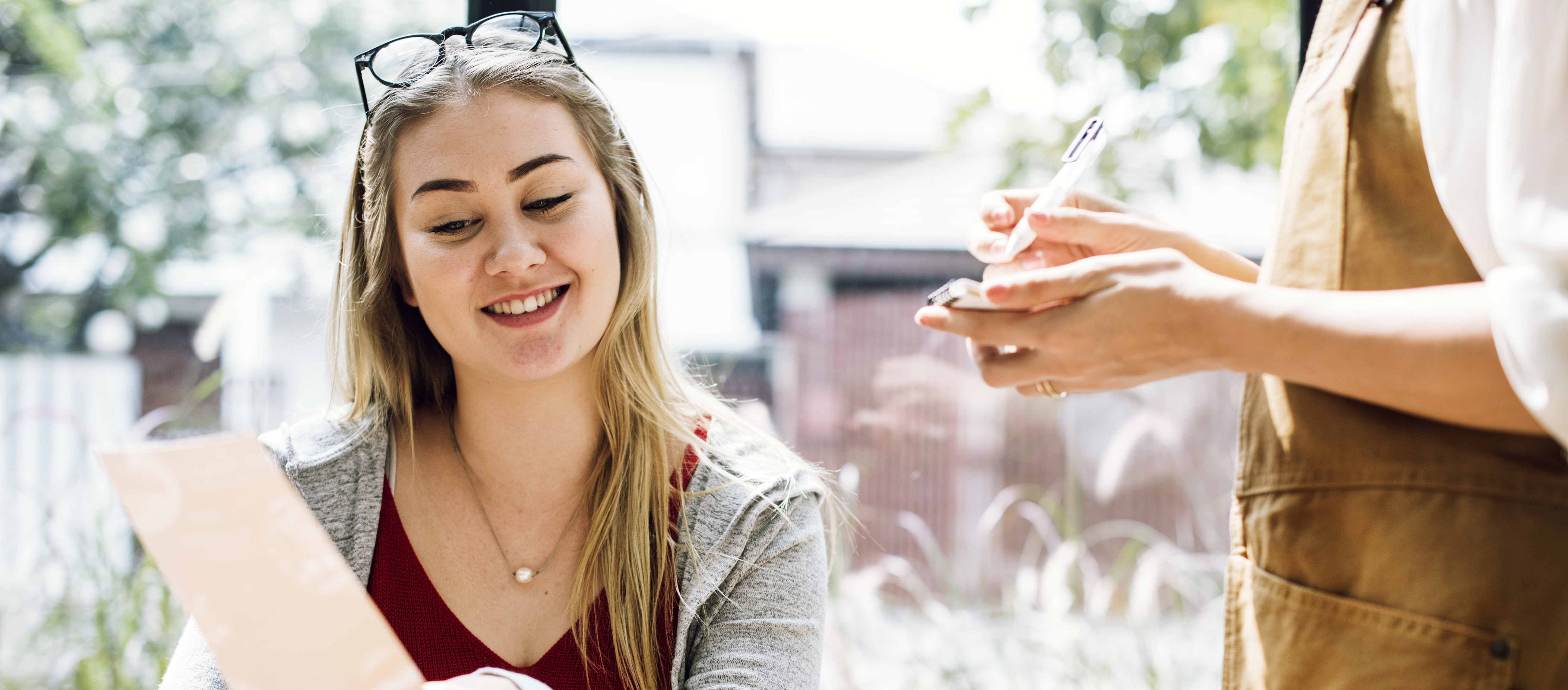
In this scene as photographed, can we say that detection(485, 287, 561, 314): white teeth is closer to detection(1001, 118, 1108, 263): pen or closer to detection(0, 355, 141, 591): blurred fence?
detection(1001, 118, 1108, 263): pen

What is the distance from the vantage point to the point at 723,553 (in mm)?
1261

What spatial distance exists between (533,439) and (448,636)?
295 mm

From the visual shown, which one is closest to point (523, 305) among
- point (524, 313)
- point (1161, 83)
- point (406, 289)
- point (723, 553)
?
point (524, 313)

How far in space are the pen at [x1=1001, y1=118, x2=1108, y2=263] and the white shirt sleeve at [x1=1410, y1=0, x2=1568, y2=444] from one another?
0.28 meters

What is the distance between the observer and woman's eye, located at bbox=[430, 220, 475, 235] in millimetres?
1308

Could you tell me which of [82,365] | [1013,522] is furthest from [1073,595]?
[82,365]

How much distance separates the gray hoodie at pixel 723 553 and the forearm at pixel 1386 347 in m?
0.68

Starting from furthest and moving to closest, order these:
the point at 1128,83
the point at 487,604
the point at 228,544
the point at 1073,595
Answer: the point at 1128,83 < the point at 1073,595 < the point at 487,604 < the point at 228,544

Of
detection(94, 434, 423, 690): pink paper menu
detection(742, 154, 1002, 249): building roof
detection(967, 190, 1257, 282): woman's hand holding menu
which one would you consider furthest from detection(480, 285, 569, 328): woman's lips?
detection(742, 154, 1002, 249): building roof

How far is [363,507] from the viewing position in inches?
52.7

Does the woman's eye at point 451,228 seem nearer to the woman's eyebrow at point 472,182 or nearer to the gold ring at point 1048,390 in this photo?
the woman's eyebrow at point 472,182

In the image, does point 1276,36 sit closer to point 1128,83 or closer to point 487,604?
point 1128,83

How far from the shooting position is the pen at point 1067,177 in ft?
3.00

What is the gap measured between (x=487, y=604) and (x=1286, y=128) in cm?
109
